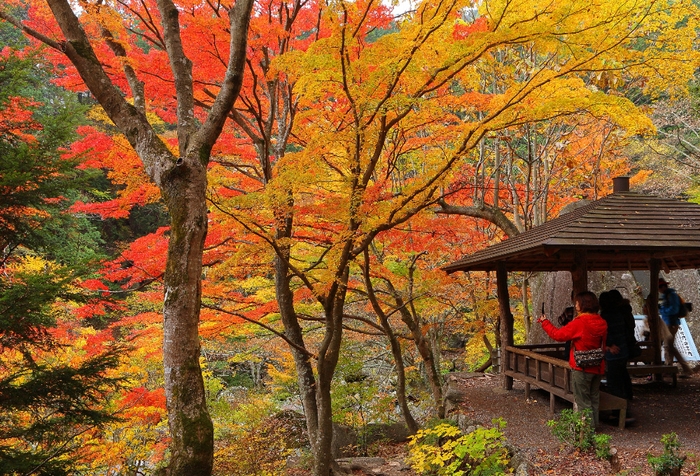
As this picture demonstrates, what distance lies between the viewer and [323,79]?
5.36 m

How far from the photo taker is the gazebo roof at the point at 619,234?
6430mm

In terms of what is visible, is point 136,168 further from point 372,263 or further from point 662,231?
point 662,231

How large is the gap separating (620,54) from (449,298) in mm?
6960

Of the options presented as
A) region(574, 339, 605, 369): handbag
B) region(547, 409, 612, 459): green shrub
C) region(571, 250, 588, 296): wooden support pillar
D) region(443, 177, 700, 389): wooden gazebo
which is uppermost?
region(443, 177, 700, 389): wooden gazebo

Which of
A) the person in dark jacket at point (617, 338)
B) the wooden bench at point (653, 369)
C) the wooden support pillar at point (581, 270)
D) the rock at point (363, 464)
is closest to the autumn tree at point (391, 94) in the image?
the wooden support pillar at point (581, 270)

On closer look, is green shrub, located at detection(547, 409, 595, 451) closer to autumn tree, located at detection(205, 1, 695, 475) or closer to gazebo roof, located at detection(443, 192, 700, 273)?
gazebo roof, located at detection(443, 192, 700, 273)

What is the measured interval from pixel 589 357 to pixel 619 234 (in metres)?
1.91

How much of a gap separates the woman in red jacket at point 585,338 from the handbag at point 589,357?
4cm

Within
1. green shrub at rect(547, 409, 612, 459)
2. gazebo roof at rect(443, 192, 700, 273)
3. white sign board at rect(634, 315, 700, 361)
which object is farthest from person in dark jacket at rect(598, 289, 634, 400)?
white sign board at rect(634, 315, 700, 361)

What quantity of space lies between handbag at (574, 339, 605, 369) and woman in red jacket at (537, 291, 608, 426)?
4 centimetres

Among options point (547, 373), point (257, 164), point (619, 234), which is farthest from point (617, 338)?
point (257, 164)

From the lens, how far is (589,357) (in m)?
5.71

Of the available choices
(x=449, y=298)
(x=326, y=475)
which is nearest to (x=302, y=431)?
(x=449, y=298)

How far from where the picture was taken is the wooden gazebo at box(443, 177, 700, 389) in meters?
6.48
